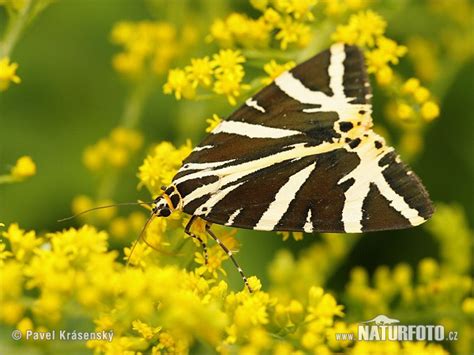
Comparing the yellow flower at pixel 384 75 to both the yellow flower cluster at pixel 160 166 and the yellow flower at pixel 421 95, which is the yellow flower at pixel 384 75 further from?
the yellow flower cluster at pixel 160 166

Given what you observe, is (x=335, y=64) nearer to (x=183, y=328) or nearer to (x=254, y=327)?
(x=254, y=327)

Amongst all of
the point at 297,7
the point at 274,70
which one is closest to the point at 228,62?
the point at 274,70

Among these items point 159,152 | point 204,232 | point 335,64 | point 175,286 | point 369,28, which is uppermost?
point 369,28

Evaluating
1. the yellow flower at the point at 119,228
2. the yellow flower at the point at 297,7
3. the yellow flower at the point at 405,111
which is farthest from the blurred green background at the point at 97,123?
the yellow flower at the point at 405,111

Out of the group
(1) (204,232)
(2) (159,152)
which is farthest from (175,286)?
(2) (159,152)

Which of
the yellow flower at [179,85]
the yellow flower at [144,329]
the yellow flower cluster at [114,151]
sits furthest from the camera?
the yellow flower cluster at [114,151]

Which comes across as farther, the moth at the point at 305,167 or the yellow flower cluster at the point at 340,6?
the yellow flower cluster at the point at 340,6
